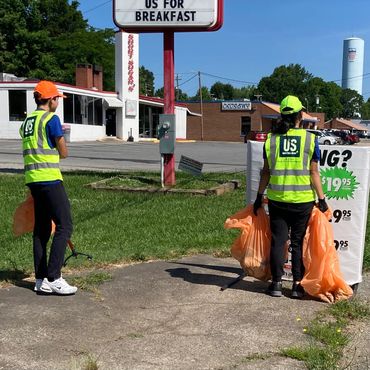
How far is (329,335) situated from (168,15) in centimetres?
910

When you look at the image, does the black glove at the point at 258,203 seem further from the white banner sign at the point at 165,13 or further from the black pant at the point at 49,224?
the white banner sign at the point at 165,13

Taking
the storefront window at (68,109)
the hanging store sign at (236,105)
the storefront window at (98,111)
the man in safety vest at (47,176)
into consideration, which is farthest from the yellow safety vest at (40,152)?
the hanging store sign at (236,105)

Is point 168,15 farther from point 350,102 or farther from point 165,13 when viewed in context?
point 350,102

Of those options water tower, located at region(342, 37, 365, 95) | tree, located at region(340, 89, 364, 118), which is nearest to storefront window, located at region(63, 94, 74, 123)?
tree, located at region(340, 89, 364, 118)

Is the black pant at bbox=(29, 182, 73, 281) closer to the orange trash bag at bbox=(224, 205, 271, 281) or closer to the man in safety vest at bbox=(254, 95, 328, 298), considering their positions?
the orange trash bag at bbox=(224, 205, 271, 281)

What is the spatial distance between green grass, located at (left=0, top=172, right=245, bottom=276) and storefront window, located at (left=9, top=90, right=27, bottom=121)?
2394 cm

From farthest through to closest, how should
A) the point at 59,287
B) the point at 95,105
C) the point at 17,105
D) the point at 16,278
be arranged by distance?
the point at 95,105, the point at 17,105, the point at 16,278, the point at 59,287

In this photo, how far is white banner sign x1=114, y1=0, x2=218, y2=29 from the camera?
11.5 metres

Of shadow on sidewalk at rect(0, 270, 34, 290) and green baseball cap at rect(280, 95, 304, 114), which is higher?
green baseball cap at rect(280, 95, 304, 114)

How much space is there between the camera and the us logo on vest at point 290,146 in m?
4.73

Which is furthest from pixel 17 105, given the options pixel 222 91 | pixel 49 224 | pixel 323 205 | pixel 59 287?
pixel 222 91

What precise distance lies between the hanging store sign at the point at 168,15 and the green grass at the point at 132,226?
372cm

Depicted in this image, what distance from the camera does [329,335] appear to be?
398cm

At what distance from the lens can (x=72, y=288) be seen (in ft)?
16.0
